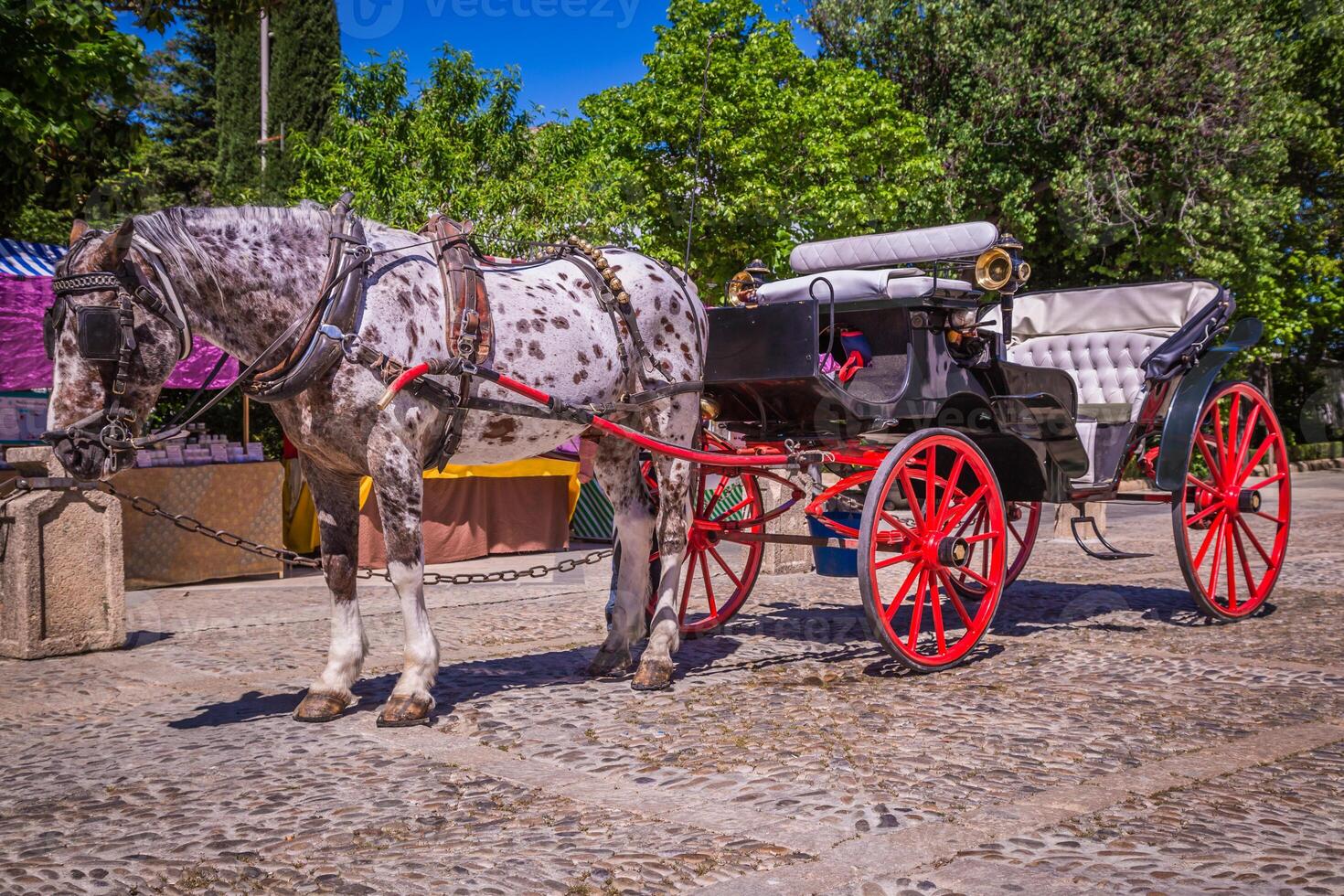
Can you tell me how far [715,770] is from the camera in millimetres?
4387

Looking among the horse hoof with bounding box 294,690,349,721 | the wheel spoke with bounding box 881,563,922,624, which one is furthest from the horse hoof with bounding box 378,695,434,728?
the wheel spoke with bounding box 881,563,922,624

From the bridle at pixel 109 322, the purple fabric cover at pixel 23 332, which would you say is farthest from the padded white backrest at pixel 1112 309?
the purple fabric cover at pixel 23 332

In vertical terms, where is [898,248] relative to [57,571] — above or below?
above

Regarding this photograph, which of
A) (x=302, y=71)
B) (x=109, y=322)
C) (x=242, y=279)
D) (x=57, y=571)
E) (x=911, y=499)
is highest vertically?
(x=302, y=71)

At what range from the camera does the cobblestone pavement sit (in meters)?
3.40

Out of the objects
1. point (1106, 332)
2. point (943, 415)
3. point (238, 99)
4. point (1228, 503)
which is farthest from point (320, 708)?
point (238, 99)

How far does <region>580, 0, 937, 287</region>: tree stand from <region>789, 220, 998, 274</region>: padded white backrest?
43.4ft

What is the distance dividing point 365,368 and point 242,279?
614 mm

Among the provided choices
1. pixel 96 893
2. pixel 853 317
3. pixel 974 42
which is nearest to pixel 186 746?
pixel 96 893

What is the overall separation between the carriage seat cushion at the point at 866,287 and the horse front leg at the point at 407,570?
7.20 feet

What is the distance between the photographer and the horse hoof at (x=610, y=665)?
6.21 meters

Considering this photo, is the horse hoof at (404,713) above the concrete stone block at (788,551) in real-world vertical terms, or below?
below

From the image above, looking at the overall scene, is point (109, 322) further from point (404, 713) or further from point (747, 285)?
point (747, 285)

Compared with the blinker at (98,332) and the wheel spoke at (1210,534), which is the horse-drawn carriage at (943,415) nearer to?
the wheel spoke at (1210,534)
